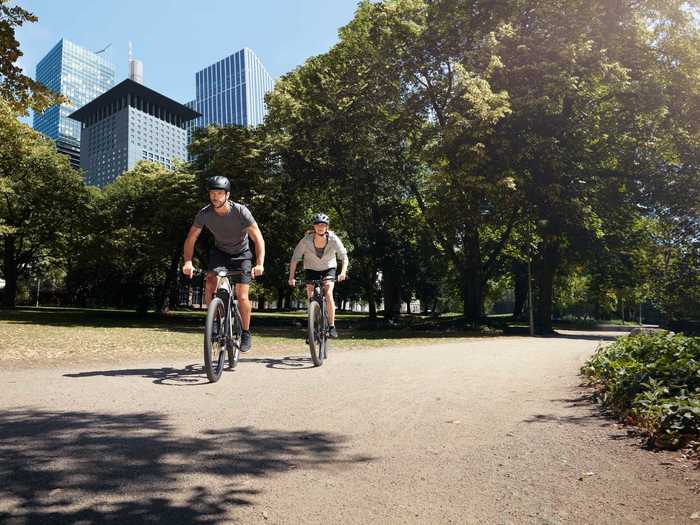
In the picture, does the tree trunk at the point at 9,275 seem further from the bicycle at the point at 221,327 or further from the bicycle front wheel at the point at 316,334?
the bicycle at the point at 221,327

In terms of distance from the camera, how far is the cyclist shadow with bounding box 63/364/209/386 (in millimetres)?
5641

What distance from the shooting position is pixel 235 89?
166m

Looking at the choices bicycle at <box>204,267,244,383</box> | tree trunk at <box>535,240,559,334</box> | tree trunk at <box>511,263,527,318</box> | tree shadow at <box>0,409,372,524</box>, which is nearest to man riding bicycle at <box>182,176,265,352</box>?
bicycle at <box>204,267,244,383</box>

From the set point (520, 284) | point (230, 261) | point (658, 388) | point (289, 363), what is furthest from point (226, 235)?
point (520, 284)

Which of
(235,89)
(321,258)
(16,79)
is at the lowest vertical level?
(321,258)

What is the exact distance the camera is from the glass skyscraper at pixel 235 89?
164500 mm

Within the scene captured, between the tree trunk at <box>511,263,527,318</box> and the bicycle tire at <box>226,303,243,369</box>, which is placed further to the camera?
the tree trunk at <box>511,263,527,318</box>

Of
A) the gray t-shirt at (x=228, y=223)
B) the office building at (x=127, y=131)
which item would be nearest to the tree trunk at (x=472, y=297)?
the gray t-shirt at (x=228, y=223)

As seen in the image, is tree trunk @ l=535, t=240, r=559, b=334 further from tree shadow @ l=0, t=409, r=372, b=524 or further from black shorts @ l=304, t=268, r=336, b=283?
tree shadow @ l=0, t=409, r=372, b=524

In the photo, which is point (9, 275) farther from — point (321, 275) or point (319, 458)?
point (319, 458)

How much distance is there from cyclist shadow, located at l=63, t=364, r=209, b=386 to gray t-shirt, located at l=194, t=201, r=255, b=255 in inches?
62.1

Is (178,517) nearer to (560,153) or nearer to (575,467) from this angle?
(575,467)

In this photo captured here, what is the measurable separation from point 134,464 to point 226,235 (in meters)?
3.51

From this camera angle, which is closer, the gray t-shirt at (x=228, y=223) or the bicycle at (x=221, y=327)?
the bicycle at (x=221, y=327)
